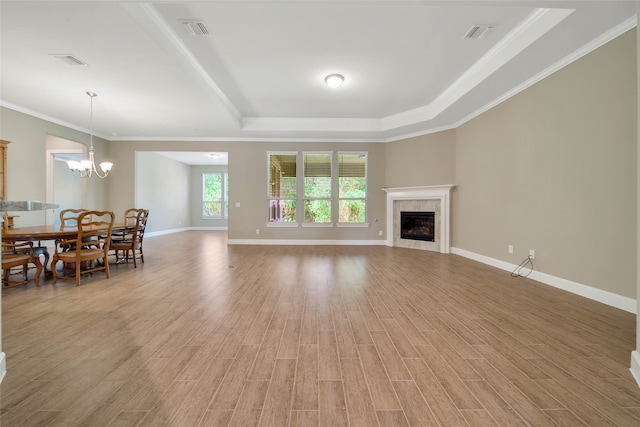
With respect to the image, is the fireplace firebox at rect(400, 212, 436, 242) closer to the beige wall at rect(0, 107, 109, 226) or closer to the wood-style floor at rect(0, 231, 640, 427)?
the wood-style floor at rect(0, 231, 640, 427)

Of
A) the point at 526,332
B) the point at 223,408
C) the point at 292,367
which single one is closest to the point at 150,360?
the point at 223,408

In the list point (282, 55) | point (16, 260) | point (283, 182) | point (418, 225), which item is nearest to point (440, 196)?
point (418, 225)

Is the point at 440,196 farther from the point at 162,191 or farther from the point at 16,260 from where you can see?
the point at 162,191

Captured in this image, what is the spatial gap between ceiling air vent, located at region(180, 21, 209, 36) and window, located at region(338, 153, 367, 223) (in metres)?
4.64

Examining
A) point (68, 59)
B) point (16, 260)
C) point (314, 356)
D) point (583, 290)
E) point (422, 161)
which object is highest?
point (68, 59)

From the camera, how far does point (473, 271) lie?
432cm

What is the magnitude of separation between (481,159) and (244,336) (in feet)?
16.7

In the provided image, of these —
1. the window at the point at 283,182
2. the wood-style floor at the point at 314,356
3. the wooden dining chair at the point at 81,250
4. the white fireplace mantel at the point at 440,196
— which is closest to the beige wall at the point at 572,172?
the wood-style floor at the point at 314,356

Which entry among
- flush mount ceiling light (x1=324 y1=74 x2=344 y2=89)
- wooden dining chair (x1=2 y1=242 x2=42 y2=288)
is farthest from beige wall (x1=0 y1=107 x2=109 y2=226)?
flush mount ceiling light (x1=324 y1=74 x2=344 y2=89)

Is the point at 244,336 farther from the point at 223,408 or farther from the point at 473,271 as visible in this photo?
the point at 473,271

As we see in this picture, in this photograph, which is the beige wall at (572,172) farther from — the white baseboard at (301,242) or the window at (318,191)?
the window at (318,191)

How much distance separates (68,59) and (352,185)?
5.89 meters

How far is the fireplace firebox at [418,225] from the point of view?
646cm

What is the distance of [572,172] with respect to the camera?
3.30m
